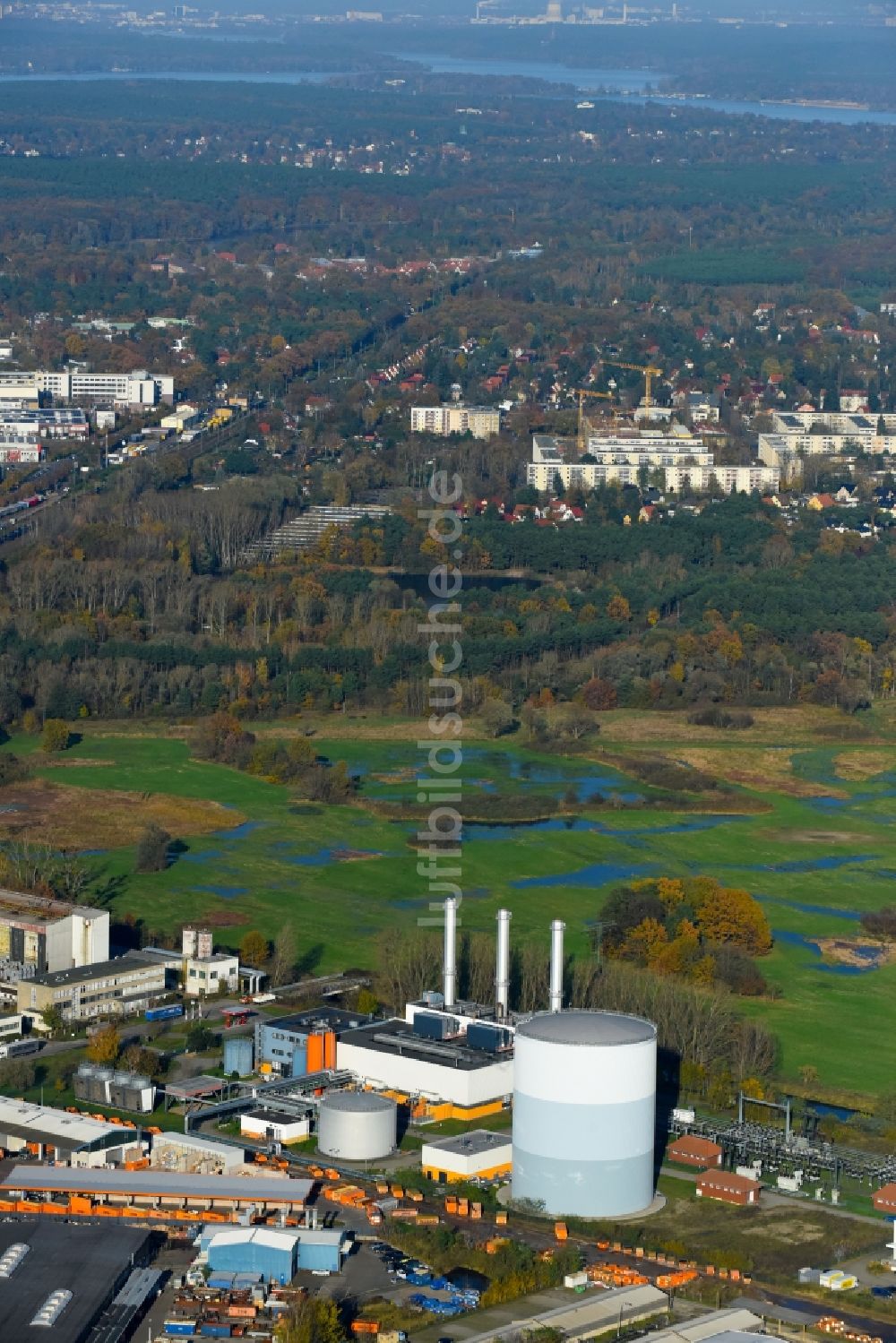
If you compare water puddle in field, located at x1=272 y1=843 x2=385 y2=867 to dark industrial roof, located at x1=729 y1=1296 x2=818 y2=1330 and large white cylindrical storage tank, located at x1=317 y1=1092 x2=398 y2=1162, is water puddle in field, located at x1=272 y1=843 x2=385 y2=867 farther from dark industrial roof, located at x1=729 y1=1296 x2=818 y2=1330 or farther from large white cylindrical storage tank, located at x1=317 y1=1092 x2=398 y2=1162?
dark industrial roof, located at x1=729 y1=1296 x2=818 y2=1330

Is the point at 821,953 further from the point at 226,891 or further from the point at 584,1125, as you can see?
the point at 584,1125

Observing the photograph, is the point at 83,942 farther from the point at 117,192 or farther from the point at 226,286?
the point at 117,192

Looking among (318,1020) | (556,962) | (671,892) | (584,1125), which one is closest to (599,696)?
(671,892)

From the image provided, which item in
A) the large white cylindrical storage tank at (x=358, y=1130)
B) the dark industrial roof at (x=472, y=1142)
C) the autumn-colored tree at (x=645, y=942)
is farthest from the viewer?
the autumn-colored tree at (x=645, y=942)

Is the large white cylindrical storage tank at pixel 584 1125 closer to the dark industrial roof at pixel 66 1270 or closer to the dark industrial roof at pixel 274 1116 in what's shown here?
the dark industrial roof at pixel 274 1116

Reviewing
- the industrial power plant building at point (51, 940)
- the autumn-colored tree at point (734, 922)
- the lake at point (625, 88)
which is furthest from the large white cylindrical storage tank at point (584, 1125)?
the lake at point (625, 88)

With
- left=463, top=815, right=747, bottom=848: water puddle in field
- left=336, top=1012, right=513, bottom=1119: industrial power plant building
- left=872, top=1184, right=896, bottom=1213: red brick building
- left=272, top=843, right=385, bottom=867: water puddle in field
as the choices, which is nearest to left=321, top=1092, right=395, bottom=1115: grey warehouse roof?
left=336, top=1012, right=513, bottom=1119: industrial power plant building
